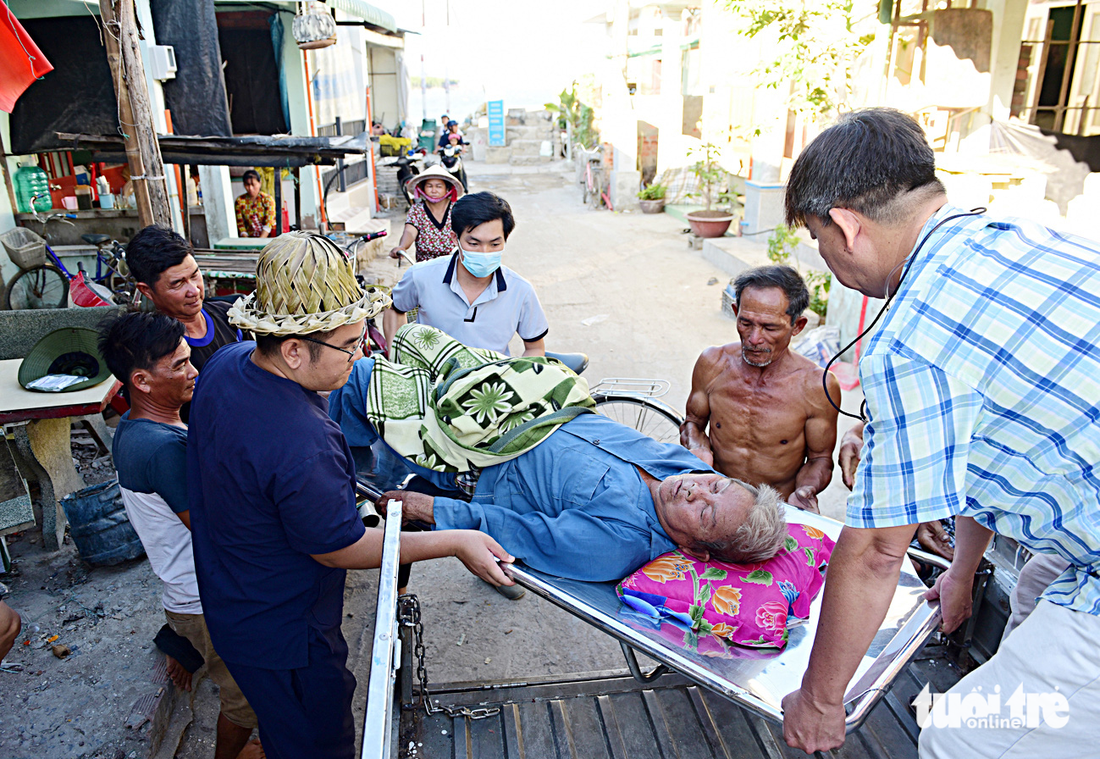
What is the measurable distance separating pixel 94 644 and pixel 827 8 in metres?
9.31

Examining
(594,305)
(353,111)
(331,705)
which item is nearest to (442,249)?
(594,305)

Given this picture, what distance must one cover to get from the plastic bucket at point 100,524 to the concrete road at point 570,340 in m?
0.99

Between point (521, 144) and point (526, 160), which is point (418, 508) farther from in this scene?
point (521, 144)

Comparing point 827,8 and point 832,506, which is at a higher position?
point 827,8

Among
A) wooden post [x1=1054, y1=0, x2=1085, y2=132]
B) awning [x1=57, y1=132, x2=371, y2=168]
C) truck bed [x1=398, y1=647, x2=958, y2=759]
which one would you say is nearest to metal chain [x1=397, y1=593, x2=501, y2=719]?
truck bed [x1=398, y1=647, x2=958, y2=759]

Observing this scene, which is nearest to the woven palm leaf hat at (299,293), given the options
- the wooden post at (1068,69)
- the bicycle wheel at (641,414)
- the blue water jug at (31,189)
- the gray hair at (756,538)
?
the gray hair at (756,538)

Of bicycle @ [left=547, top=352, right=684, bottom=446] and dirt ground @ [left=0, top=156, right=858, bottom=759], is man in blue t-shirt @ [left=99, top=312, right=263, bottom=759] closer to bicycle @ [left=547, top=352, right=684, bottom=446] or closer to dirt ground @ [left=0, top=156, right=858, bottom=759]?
dirt ground @ [left=0, top=156, right=858, bottom=759]

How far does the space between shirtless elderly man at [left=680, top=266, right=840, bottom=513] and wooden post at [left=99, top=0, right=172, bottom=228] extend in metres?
3.26

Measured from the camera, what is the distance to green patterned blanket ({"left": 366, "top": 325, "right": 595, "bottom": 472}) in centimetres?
274

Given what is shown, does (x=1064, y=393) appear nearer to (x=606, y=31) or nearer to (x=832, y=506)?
(x=832, y=506)

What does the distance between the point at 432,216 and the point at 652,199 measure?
1033cm

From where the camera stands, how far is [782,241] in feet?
27.0

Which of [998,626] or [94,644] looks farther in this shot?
[94,644]

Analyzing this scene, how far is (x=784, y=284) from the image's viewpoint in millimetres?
2912
